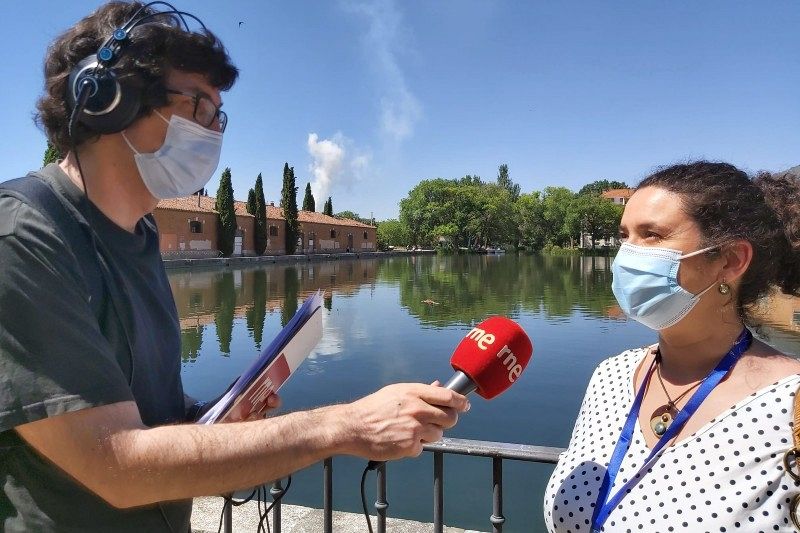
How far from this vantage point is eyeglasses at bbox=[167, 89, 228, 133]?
4.68 feet

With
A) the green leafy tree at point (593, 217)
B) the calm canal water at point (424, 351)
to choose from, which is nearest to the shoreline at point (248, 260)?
the calm canal water at point (424, 351)

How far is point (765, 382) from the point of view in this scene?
1388mm

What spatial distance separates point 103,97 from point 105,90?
18mm

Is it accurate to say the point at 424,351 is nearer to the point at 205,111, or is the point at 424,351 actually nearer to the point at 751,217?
the point at 751,217

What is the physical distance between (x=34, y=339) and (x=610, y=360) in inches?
69.6

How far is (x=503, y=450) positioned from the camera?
1825mm

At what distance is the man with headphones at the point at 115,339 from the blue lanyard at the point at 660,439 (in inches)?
26.4

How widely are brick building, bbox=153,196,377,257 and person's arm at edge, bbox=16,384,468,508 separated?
99.6 ft

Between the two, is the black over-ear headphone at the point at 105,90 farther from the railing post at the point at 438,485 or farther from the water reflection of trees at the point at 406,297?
the water reflection of trees at the point at 406,297

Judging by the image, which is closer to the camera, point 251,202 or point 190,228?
point 190,228

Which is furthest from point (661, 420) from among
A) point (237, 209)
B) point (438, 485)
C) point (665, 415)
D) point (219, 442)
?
point (237, 209)

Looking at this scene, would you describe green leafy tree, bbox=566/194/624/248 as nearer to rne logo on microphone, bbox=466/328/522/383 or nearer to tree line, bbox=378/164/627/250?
tree line, bbox=378/164/627/250

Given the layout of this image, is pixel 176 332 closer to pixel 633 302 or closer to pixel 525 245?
pixel 633 302

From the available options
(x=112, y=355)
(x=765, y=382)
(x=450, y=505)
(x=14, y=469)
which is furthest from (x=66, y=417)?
(x=450, y=505)
